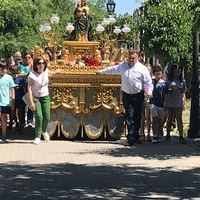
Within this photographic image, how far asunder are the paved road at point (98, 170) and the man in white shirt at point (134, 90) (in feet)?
1.35

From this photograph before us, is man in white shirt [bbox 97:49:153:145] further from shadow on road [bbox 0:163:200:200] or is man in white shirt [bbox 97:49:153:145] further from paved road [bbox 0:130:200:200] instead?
shadow on road [bbox 0:163:200:200]

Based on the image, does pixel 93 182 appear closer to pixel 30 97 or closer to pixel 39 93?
pixel 30 97

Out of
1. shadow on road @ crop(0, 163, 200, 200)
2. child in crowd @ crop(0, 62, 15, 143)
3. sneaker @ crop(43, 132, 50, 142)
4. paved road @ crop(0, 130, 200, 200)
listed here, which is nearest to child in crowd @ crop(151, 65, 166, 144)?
paved road @ crop(0, 130, 200, 200)

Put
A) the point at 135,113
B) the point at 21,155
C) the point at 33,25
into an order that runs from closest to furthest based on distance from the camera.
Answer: the point at 21,155, the point at 135,113, the point at 33,25

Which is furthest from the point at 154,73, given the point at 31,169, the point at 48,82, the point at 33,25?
the point at 33,25

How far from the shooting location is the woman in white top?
13.7 meters

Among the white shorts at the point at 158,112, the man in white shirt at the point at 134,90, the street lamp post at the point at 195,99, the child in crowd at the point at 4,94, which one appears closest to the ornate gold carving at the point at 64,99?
the child in crowd at the point at 4,94

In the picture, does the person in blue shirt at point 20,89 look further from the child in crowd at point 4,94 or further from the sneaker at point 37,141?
the sneaker at point 37,141

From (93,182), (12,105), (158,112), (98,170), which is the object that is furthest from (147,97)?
(93,182)

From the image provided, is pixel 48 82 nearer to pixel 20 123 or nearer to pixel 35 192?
pixel 20 123

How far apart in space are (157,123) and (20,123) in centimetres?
347

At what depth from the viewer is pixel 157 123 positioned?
46.3 feet

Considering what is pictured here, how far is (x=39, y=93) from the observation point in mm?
13773

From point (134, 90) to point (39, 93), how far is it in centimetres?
200
